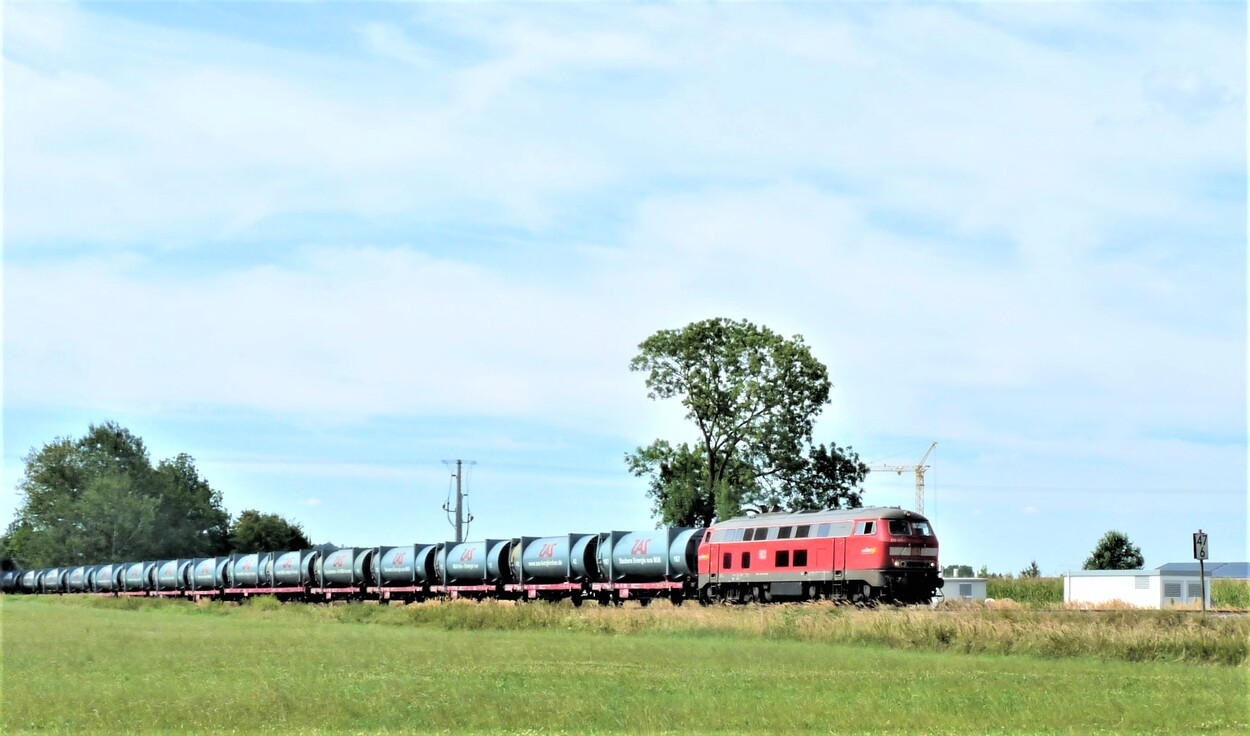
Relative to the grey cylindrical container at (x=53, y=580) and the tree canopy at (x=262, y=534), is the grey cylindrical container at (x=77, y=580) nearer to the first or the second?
the grey cylindrical container at (x=53, y=580)

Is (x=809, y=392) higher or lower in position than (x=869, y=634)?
higher

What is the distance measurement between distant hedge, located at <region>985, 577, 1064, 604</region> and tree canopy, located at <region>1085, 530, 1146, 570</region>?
3553 cm

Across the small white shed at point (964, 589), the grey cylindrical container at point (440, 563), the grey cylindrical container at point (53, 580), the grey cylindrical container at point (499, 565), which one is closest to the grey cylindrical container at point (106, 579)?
the grey cylindrical container at point (53, 580)

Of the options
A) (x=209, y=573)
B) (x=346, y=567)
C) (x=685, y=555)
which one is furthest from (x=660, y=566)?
(x=209, y=573)

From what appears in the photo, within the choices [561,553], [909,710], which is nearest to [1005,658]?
[909,710]

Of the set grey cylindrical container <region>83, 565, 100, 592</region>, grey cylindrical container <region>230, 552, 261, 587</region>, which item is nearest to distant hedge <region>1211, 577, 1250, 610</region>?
grey cylindrical container <region>230, 552, 261, 587</region>

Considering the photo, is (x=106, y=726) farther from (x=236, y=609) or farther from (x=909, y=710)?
(x=236, y=609)

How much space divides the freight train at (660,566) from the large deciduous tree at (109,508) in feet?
209

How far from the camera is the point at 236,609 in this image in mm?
65625

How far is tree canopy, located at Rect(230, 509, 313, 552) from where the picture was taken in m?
154

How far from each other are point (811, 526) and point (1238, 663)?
20.6 m

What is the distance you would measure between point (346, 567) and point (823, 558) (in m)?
35.5

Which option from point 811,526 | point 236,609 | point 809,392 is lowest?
point 236,609

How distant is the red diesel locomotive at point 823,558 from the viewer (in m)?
45.2
